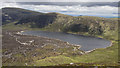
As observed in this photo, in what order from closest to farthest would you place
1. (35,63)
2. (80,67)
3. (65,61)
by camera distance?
(80,67) → (35,63) → (65,61)

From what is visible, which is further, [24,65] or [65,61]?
[65,61]

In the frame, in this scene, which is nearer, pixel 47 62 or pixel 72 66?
pixel 72 66

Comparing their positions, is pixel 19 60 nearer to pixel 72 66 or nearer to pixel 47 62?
pixel 47 62

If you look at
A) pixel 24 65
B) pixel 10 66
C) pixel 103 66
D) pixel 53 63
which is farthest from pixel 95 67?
pixel 10 66

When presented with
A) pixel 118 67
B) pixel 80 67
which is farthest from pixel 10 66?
pixel 118 67

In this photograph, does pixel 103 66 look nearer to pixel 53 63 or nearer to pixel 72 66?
pixel 72 66

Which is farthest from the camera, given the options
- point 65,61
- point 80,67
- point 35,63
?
point 65,61

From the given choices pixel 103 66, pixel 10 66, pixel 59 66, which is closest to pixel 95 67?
pixel 103 66
